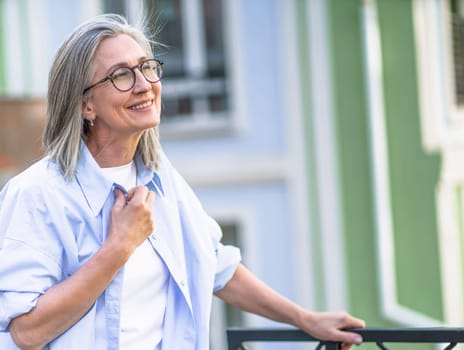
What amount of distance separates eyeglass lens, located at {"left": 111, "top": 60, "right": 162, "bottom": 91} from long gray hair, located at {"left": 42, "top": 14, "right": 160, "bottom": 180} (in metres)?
0.06

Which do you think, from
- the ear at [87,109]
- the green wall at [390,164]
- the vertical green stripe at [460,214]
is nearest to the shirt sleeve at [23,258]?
the ear at [87,109]

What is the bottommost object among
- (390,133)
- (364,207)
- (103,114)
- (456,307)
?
(456,307)

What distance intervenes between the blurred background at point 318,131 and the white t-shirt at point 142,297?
18.9 ft

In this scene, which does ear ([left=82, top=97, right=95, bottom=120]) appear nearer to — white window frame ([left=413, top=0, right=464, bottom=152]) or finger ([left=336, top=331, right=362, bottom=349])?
finger ([left=336, top=331, right=362, bottom=349])

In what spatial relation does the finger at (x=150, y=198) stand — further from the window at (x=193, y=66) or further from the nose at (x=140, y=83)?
the window at (x=193, y=66)

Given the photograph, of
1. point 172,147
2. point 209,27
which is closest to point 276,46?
point 209,27

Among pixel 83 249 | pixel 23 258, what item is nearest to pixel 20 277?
pixel 23 258

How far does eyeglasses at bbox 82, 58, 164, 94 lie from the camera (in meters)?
2.55

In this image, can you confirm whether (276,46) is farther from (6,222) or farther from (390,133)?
(6,222)

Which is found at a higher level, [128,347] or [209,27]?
[209,27]

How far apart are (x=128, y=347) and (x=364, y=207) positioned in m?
7.40

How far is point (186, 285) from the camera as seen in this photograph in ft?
8.70

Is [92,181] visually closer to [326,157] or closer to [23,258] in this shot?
[23,258]

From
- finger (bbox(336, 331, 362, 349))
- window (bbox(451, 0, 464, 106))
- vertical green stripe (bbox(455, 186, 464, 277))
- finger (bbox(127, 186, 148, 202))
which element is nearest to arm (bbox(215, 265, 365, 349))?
finger (bbox(336, 331, 362, 349))
